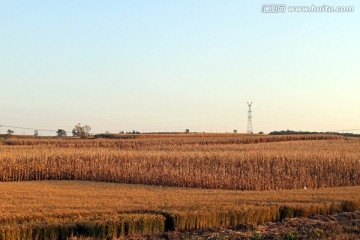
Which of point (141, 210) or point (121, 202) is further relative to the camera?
point (121, 202)

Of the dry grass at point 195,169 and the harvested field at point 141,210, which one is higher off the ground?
the dry grass at point 195,169

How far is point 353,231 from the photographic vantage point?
1445 centimetres

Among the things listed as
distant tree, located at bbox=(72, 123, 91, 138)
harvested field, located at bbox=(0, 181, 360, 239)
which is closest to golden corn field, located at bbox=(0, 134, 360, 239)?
harvested field, located at bbox=(0, 181, 360, 239)

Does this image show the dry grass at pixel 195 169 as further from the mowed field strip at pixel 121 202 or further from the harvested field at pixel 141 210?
the harvested field at pixel 141 210

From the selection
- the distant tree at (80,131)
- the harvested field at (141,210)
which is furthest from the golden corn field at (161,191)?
the distant tree at (80,131)

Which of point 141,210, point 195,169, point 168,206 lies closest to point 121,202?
point 168,206

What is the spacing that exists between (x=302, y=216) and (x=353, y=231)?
286cm

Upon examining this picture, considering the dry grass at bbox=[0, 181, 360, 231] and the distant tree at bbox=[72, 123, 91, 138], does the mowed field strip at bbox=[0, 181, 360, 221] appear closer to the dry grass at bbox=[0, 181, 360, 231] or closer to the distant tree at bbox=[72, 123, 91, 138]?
the dry grass at bbox=[0, 181, 360, 231]

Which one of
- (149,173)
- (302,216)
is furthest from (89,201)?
(149,173)

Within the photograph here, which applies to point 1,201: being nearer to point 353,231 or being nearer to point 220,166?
point 353,231

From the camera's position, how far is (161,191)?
23641 millimetres

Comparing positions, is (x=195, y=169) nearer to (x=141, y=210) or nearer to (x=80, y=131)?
(x=141, y=210)

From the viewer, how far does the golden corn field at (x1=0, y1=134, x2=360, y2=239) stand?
581 inches

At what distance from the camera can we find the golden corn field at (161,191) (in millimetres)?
14768
